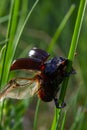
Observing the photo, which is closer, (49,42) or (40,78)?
(40,78)

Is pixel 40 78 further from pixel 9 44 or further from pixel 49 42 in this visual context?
pixel 49 42

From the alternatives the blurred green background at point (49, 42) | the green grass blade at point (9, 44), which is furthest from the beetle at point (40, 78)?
the blurred green background at point (49, 42)

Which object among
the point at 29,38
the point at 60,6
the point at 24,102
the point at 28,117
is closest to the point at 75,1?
the point at 60,6

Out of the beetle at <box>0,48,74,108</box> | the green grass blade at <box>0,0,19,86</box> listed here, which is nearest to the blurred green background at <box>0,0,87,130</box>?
the green grass blade at <box>0,0,19,86</box>

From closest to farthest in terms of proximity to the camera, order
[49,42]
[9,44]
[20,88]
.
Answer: [20,88]
[9,44]
[49,42]

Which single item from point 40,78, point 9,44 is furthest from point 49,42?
point 40,78

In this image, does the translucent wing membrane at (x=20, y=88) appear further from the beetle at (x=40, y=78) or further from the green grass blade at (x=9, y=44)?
the green grass blade at (x=9, y=44)

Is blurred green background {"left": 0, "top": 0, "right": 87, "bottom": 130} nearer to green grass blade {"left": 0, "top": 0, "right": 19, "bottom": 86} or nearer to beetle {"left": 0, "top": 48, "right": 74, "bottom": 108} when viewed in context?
green grass blade {"left": 0, "top": 0, "right": 19, "bottom": 86}

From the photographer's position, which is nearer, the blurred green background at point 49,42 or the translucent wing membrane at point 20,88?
the translucent wing membrane at point 20,88
